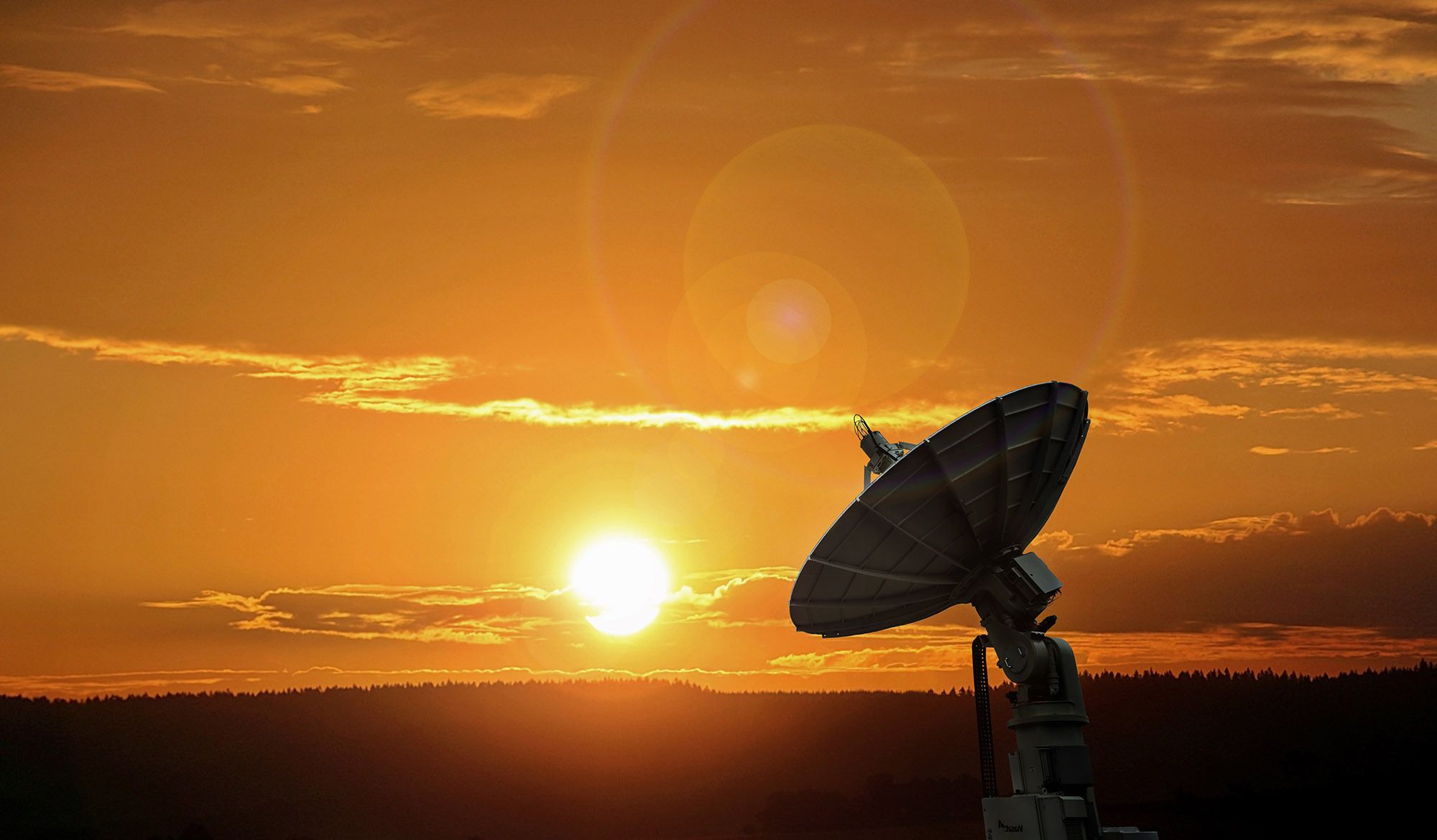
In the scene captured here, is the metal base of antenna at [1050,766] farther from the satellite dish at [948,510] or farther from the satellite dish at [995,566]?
the satellite dish at [948,510]

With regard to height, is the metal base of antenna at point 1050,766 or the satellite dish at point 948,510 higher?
the satellite dish at point 948,510

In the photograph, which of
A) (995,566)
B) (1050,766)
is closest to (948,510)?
(995,566)

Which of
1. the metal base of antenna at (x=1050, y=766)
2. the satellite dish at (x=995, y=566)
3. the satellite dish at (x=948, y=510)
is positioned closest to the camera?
the metal base of antenna at (x=1050, y=766)

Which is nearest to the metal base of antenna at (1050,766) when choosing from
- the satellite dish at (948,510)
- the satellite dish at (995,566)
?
the satellite dish at (995,566)

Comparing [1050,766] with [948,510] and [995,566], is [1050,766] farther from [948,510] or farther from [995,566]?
[948,510]

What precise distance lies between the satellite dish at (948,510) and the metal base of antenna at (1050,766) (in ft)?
13.8

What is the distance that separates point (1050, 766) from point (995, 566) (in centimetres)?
689

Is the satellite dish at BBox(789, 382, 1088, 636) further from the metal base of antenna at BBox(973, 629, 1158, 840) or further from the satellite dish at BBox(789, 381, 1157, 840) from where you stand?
the metal base of antenna at BBox(973, 629, 1158, 840)

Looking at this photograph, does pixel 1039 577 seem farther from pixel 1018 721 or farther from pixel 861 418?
pixel 861 418

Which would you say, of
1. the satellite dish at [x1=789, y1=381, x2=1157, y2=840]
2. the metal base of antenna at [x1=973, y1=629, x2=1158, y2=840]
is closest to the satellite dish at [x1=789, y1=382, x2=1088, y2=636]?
the satellite dish at [x1=789, y1=381, x2=1157, y2=840]

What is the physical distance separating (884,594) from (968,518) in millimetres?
5155

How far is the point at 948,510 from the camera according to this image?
4228 cm

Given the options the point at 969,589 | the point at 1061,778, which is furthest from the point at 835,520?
the point at 1061,778

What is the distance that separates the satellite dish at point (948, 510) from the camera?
40688 millimetres
